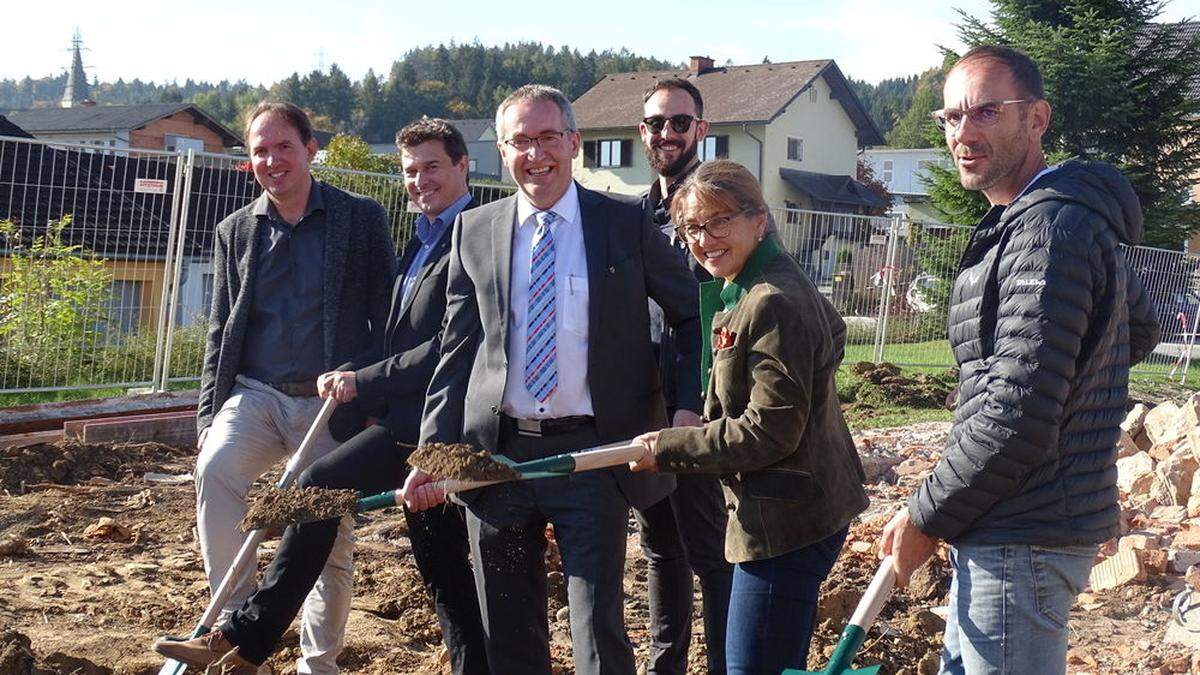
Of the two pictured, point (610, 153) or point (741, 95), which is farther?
point (610, 153)

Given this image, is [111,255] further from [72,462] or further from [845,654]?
[845,654]

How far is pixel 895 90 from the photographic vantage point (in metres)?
145

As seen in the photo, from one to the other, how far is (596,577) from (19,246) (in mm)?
9195

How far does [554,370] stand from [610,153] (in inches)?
1952

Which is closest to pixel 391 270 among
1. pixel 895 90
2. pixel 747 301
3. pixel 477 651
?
pixel 477 651

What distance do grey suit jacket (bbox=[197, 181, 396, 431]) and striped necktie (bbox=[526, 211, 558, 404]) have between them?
113 centimetres

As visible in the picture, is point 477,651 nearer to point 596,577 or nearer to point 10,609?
point 596,577

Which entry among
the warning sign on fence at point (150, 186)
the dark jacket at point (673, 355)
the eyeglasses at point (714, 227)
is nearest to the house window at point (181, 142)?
the warning sign on fence at point (150, 186)

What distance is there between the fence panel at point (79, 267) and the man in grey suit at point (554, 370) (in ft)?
24.8

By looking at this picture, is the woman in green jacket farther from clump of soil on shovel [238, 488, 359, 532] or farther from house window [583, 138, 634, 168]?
house window [583, 138, 634, 168]

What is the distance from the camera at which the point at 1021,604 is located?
8.86 ft

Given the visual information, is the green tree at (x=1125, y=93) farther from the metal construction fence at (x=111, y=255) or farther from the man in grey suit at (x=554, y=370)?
the man in grey suit at (x=554, y=370)

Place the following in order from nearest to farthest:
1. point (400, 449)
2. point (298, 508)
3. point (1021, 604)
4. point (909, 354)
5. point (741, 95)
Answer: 1. point (1021, 604)
2. point (298, 508)
3. point (400, 449)
4. point (909, 354)
5. point (741, 95)

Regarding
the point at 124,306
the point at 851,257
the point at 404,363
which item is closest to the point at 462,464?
the point at 404,363
